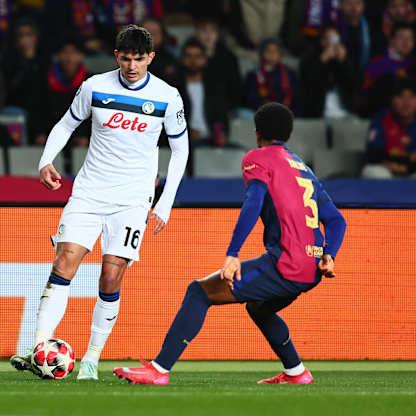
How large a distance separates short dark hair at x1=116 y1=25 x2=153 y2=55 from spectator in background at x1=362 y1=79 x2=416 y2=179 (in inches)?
237

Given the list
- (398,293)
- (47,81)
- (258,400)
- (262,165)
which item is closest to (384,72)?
(47,81)

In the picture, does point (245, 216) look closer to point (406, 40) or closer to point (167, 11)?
point (406, 40)

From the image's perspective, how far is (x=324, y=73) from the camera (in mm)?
14820

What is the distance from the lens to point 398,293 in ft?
31.8

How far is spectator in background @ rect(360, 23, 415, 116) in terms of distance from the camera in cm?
1465

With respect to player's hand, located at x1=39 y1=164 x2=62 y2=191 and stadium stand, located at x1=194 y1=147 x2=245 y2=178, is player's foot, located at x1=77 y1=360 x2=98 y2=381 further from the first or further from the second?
stadium stand, located at x1=194 y1=147 x2=245 y2=178

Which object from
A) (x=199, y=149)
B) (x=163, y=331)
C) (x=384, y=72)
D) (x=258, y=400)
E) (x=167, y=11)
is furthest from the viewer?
(x=167, y=11)

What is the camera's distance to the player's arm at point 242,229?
6781 mm

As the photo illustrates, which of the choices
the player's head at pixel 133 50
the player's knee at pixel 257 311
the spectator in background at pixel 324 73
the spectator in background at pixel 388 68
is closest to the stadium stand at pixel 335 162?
the spectator in background at pixel 388 68

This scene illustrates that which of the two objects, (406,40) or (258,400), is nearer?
(258,400)

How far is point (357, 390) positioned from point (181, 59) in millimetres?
8090

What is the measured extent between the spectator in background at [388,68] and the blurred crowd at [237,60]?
13 mm

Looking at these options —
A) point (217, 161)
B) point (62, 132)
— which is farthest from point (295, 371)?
point (217, 161)

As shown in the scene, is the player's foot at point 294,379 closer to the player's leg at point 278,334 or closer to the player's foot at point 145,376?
the player's leg at point 278,334
